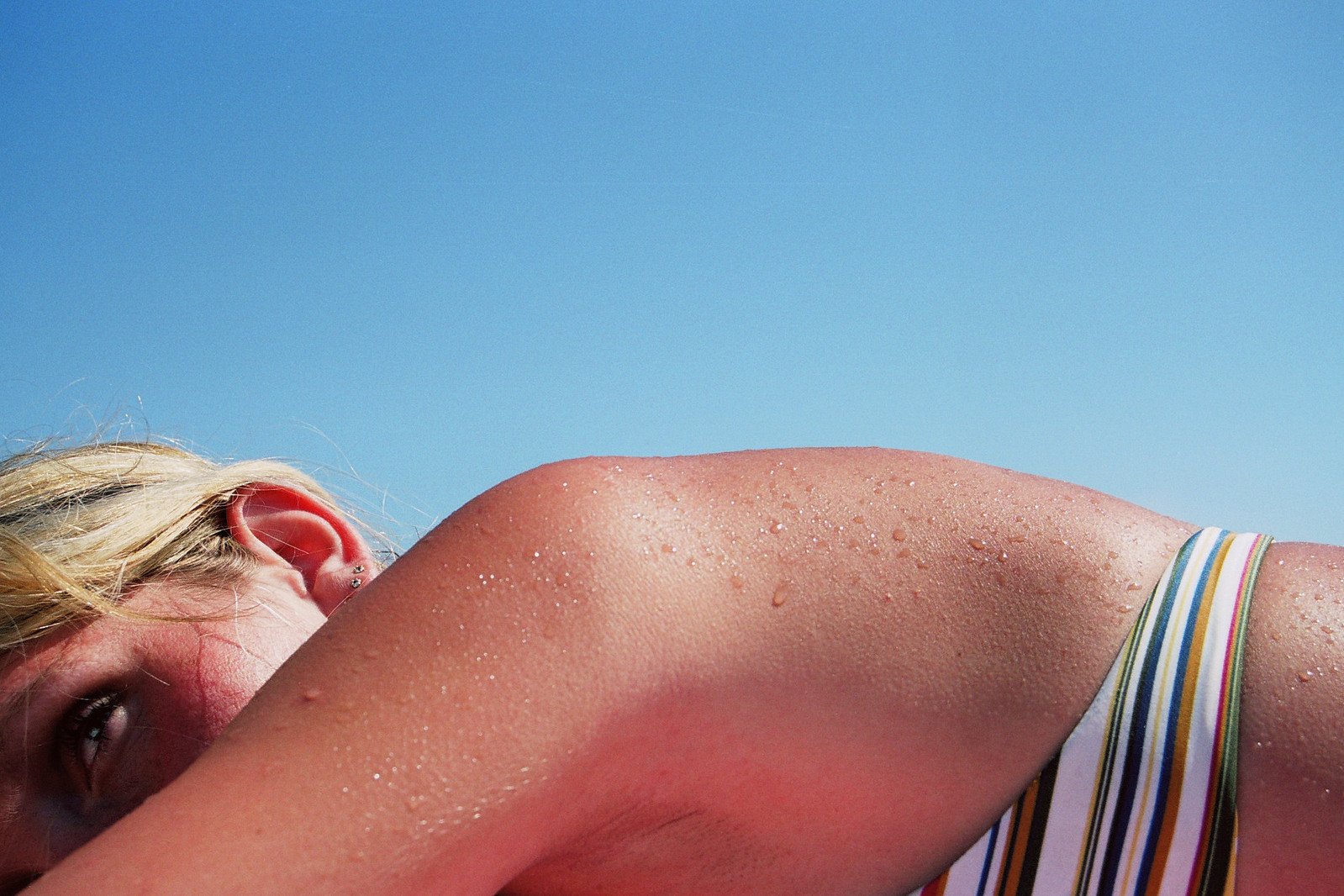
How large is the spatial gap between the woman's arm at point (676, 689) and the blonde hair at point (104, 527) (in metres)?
0.88

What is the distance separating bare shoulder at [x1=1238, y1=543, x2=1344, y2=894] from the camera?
1.48 m

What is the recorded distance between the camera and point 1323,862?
1.48 metres

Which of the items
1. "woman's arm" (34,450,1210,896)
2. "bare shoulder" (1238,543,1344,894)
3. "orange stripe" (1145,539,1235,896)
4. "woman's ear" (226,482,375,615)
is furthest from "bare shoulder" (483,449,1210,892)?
"woman's ear" (226,482,375,615)

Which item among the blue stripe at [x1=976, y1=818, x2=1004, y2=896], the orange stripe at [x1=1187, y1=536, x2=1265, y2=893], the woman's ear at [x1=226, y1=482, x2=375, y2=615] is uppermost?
the woman's ear at [x1=226, y1=482, x2=375, y2=615]

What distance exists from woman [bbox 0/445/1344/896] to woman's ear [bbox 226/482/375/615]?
1.41 feet

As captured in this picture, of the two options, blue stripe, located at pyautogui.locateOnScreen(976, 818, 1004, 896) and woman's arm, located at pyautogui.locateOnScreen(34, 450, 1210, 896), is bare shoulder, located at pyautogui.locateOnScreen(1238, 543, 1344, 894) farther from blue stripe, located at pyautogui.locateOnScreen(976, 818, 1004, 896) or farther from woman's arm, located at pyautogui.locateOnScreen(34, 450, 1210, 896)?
blue stripe, located at pyautogui.locateOnScreen(976, 818, 1004, 896)

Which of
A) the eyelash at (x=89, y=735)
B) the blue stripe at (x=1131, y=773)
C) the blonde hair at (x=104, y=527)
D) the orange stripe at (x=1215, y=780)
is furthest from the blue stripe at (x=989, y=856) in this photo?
the eyelash at (x=89, y=735)

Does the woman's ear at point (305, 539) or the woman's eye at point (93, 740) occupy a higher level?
the woman's ear at point (305, 539)

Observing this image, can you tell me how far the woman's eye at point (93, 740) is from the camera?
202 centimetres

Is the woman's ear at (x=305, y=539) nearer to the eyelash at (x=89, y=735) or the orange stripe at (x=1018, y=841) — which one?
the eyelash at (x=89, y=735)

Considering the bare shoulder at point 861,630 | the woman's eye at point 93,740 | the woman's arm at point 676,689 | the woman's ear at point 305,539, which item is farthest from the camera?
the woman's ear at point 305,539

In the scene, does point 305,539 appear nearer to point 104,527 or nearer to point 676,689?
point 104,527

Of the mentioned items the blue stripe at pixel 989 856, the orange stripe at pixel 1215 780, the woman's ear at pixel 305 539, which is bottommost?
the blue stripe at pixel 989 856

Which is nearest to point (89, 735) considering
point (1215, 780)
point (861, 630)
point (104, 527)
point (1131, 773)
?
point (104, 527)
